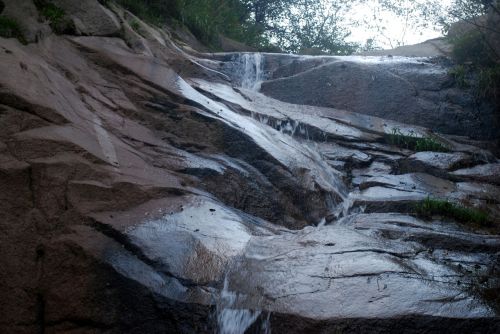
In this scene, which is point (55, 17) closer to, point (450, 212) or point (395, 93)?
point (450, 212)

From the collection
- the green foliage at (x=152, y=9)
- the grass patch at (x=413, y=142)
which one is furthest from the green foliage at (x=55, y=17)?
the grass patch at (x=413, y=142)

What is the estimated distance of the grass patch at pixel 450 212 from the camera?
6625 millimetres

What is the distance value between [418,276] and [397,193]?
132 inches

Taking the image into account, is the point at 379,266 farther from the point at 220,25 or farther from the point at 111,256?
the point at 220,25

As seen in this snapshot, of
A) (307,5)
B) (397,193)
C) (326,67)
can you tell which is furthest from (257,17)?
(397,193)

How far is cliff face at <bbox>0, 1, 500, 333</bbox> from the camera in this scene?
3.84m

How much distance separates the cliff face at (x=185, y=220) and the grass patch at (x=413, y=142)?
129 cm

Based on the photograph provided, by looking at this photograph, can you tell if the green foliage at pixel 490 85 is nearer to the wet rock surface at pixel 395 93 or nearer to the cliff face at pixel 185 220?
the wet rock surface at pixel 395 93

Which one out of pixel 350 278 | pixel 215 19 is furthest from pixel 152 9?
pixel 350 278

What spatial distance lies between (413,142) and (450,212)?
3694mm

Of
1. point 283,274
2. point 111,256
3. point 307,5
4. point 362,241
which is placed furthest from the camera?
point 307,5

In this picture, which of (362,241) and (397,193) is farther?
(397,193)

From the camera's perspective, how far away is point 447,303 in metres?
3.80

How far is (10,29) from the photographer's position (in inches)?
255
